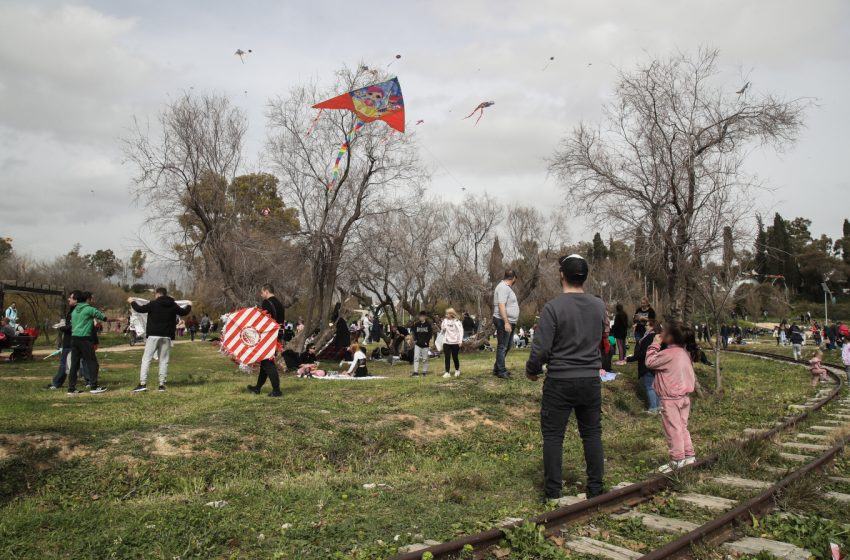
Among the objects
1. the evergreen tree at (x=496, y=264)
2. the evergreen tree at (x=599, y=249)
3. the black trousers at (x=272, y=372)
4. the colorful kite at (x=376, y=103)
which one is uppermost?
the evergreen tree at (x=599, y=249)

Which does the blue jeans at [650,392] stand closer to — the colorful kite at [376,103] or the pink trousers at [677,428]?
the pink trousers at [677,428]

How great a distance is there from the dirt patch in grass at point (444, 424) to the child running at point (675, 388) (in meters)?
2.82

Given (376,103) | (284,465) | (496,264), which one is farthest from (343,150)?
(496,264)

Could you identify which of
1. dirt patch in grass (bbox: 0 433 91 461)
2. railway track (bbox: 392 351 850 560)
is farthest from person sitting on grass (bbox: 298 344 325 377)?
railway track (bbox: 392 351 850 560)

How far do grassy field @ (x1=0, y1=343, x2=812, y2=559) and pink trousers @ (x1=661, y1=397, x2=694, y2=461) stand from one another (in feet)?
1.31

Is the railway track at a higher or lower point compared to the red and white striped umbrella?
lower

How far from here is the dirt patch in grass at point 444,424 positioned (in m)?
8.45

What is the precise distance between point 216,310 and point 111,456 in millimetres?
56425

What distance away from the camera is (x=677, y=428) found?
6.82 meters

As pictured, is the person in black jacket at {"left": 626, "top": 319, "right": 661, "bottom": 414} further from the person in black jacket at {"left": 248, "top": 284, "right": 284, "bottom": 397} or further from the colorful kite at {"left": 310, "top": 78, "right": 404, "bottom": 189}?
the colorful kite at {"left": 310, "top": 78, "right": 404, "bottom": 189}

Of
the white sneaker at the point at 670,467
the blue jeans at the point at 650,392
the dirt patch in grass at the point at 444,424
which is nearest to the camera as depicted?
the white sneaker at the point at 670,467

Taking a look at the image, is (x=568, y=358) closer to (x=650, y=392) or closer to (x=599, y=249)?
(x=650, y=392)

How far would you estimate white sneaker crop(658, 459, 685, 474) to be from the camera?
21.0 feet

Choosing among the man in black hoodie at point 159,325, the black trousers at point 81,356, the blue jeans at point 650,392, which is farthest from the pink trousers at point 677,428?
the black trousers at point 81,356
